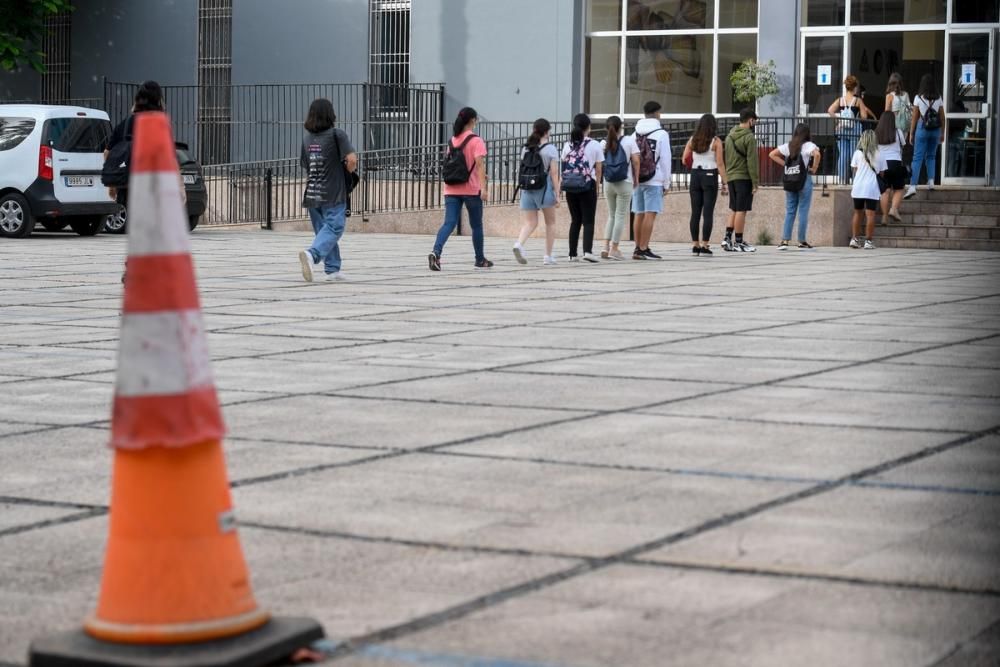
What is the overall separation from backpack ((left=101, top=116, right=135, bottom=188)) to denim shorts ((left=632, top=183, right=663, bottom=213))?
6244 millimetres

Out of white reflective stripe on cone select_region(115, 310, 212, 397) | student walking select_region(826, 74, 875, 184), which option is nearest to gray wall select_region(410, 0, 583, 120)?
student walking select_region(826, 74, 875, 184)

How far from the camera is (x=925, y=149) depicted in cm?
2489

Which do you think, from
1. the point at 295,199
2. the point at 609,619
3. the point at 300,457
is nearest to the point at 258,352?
the point at 300,457

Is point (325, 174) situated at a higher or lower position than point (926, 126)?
lower

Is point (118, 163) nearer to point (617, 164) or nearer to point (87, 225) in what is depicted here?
point (617, 164)

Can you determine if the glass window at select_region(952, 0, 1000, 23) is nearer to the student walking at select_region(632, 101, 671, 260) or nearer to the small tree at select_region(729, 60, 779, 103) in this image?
the small tree at select_region(729, 60, 779, 103)

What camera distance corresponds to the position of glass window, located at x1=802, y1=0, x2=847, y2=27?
2773 centimetres

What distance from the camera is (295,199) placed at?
30047mm

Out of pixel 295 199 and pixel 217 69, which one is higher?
pixel 217 69

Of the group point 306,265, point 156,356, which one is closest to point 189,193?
point 306,265

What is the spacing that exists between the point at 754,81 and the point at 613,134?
9.64 m

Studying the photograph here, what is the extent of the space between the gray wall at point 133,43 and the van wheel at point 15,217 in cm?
1107

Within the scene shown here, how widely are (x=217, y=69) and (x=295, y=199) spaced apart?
476cm

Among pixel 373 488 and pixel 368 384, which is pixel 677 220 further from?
pixel 373 488
